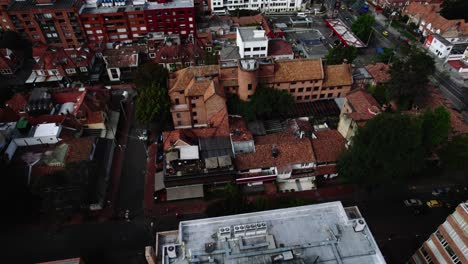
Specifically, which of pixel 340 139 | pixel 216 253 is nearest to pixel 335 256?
pixel 216 253

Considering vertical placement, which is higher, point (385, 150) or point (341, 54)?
point (341, 54)

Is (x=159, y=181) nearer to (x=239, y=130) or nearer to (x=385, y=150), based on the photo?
(x=239, y=130)

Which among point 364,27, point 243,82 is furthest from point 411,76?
point 364,27

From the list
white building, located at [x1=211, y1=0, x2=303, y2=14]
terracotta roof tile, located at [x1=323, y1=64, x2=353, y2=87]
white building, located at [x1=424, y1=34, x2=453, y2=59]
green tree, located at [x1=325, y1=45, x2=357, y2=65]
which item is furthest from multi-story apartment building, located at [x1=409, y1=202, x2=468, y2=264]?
white building, located at [x1=211, y1=0, x2=303, y2=14]

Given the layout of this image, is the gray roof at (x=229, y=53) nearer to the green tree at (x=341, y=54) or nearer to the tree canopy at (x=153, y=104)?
the tree canopy at (x=153, y=104)

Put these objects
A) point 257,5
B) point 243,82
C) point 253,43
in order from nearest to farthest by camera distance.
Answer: point 243,82 → point 253,43 → point 257,5

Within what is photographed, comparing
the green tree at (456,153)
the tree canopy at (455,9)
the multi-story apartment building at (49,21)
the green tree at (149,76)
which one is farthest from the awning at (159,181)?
the tree canopy at (455,9)

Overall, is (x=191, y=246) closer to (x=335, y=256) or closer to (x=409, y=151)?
(x=335, y=256)
